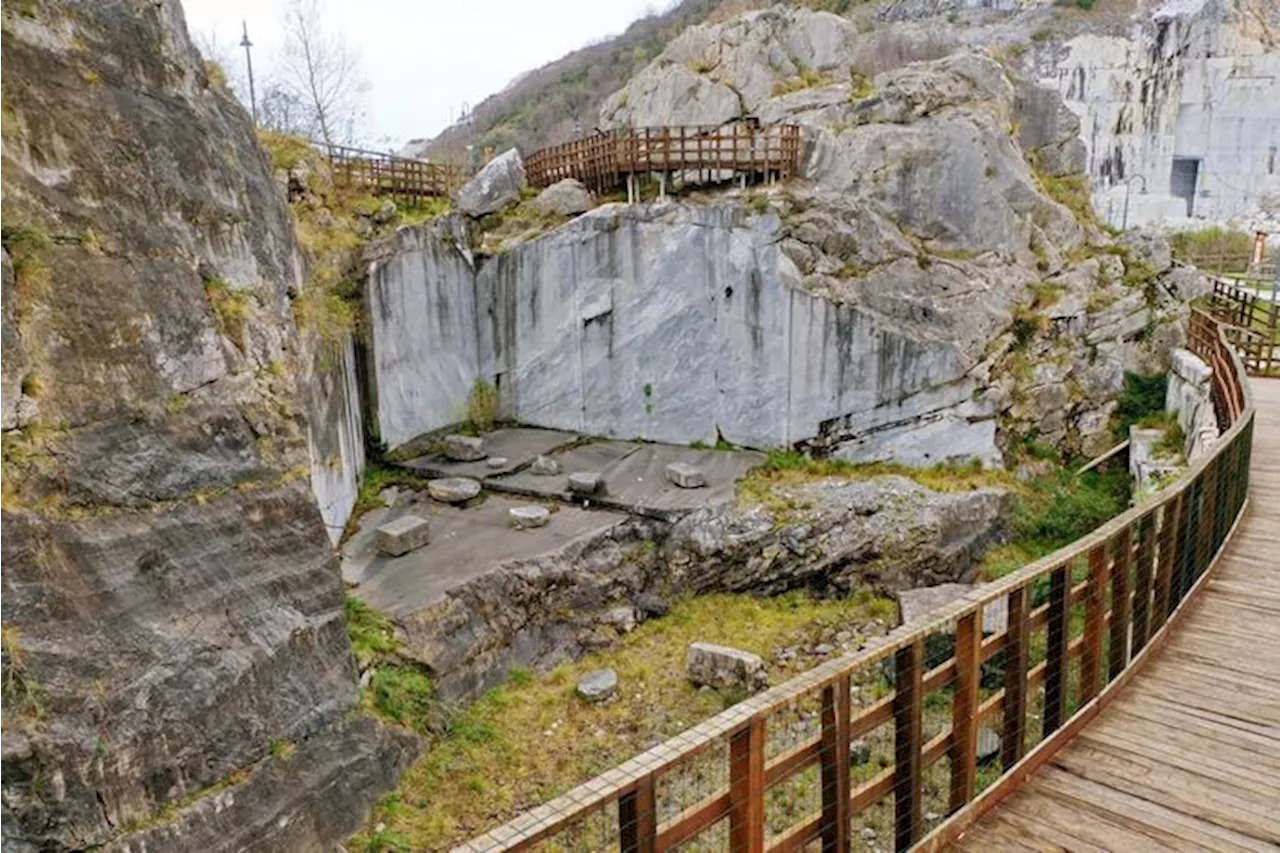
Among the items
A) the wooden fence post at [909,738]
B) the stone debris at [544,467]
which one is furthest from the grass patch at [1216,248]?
the wooden fence post at [909,738]

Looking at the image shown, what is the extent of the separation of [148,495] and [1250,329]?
20822 millimetres

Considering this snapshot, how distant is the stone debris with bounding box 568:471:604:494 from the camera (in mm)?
15453

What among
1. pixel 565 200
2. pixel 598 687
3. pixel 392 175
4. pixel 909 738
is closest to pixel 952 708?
pixel 909 738

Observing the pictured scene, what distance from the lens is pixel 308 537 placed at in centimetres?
976

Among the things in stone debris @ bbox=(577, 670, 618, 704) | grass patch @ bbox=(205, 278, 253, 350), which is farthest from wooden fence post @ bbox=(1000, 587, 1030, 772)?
grass patch @ bbox=(205, 278, 253, 350)

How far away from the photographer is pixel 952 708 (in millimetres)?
4180

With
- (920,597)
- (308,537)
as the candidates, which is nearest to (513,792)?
(308,537)

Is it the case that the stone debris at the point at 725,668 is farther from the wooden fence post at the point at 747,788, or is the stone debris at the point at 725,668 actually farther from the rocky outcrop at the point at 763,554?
the wooden fence post at the point at 747,788

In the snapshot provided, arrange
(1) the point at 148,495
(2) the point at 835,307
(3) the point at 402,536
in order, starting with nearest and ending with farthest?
(1) the point at 148,495 → (3) the point at 402,536 → (2) the point at 835,307

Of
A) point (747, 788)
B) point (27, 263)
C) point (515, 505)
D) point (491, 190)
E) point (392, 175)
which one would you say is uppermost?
Answer: point (392, 175)

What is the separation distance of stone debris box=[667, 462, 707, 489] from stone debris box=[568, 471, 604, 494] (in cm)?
143

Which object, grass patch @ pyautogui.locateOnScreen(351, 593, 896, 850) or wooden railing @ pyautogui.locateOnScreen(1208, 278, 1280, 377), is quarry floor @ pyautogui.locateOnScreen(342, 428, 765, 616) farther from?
wooden railing @ pyautogui.locateOnScreen(1208, 278, 1280, 377)

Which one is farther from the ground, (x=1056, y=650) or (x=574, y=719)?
(x=1056, y=650)

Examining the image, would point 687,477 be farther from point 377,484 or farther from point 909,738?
point 909,738
